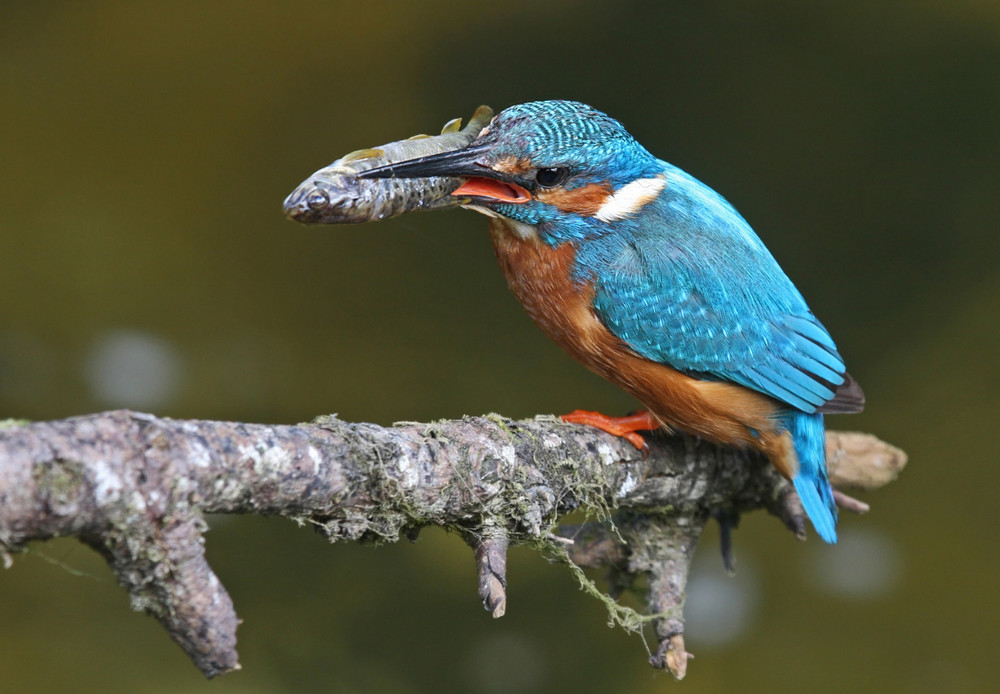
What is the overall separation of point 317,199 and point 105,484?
0.78 meters

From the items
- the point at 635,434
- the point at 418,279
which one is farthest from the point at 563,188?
the point at 418,279

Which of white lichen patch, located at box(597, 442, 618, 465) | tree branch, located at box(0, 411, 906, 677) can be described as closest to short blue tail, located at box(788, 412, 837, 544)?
tree branch, located at box(0, 411, 906, 677)

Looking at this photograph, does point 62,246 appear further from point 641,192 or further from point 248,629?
point 641,192

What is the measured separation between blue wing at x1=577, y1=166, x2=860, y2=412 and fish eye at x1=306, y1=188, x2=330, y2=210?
2.26ft

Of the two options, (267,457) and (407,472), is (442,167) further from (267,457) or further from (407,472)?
(267,457)

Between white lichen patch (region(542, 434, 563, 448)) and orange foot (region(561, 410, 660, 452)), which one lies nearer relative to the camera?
white lichen patch (region(542, 434, 563, 448))

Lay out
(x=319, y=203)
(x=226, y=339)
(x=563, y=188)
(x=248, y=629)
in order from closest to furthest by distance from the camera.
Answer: (x=319, y=203)
(x=563, y=188)
(x=248, y=629)
(x=226, y=339)

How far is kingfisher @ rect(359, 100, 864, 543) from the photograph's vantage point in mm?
2207

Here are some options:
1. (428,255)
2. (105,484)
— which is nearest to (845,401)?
(105,484)

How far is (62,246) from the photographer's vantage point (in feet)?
12.0

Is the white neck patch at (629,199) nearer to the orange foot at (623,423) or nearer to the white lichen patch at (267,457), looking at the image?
the orange foot at (623,423)

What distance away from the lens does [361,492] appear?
5.18ft

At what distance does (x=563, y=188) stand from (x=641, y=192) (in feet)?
0.74

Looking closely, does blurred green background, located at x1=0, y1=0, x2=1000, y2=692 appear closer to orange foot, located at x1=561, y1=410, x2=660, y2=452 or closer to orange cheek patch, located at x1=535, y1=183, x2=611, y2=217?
orange foot, located at x1=561, y1=410, x2=660, y2=452
